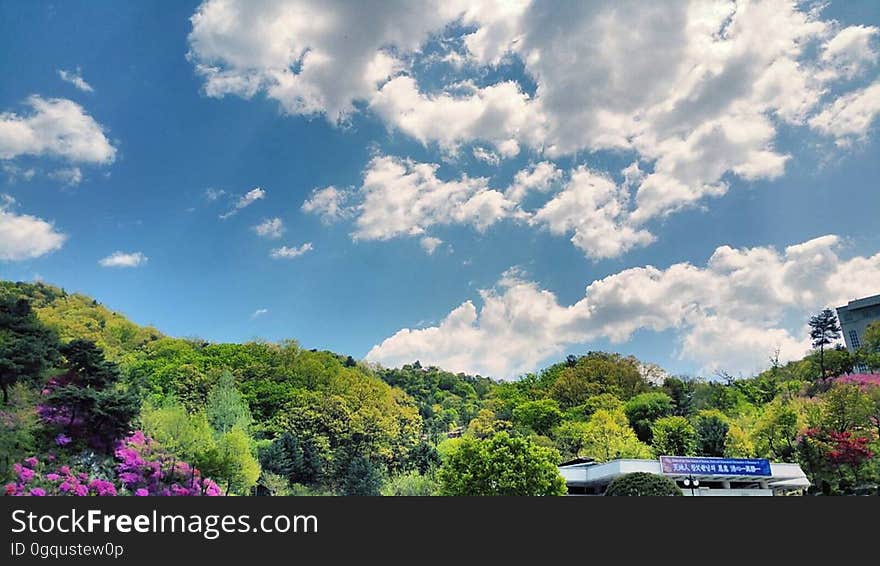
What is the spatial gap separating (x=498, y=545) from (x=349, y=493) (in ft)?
87.9

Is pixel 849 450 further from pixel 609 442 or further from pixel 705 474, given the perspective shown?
pixel 609 442

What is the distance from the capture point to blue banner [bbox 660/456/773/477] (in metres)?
27.1

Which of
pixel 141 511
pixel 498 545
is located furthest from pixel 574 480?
pixel 141 511

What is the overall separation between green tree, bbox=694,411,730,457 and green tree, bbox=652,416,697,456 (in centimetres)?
38

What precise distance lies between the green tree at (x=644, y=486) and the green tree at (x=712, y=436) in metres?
16.5

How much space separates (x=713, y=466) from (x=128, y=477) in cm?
2294

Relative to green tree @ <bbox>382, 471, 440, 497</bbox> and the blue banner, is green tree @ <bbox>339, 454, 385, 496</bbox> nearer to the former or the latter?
green tree @ <bbox>382, 471, 440, 497</bbox>

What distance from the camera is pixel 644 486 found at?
20203 millimetres

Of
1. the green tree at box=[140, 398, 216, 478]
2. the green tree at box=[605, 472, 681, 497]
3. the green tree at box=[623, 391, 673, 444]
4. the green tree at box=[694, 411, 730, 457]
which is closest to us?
the green tree at box=[605, 472, 681, 497]

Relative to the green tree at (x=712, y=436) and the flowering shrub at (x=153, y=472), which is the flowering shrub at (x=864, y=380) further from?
the flowering shrub at (x=153, y=472)

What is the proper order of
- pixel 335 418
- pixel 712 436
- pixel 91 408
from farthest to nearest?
pixel 335 418
pixel 712 436
pixel 91 408

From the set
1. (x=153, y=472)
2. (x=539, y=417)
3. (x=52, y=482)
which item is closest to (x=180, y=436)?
(x=153, y=472)

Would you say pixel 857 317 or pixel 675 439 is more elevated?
pixel 857 317

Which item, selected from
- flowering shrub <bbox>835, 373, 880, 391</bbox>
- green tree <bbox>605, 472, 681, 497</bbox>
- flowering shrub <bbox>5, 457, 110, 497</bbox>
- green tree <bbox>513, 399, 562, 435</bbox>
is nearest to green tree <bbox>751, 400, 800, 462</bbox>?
flowering shrub <bbox>835, 373, 880, 391</bbox>
